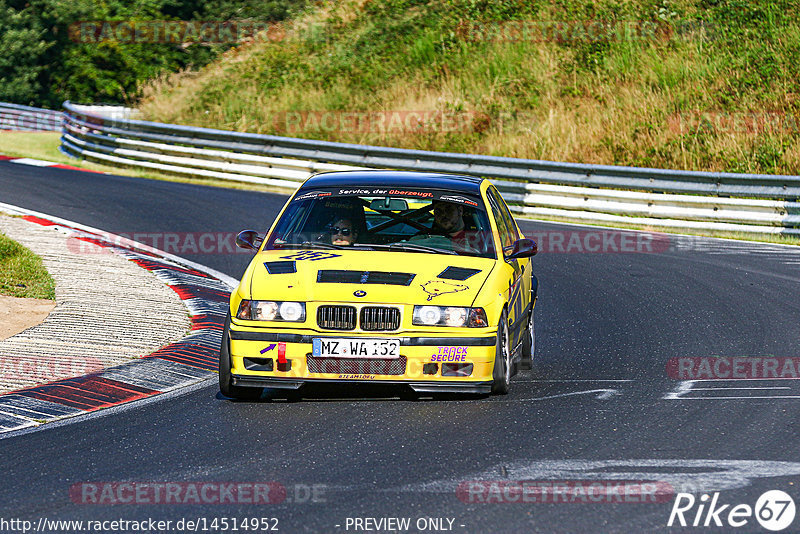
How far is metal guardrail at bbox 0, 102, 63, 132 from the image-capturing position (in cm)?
4203

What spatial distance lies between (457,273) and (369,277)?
65 cm

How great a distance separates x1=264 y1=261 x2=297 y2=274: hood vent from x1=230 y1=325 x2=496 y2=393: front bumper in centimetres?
56

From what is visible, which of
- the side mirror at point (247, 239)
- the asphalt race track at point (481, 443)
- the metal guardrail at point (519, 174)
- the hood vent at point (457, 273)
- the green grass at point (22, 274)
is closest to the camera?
the asphalt race track at point (481, 443)

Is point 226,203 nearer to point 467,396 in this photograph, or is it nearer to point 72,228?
point 72,228

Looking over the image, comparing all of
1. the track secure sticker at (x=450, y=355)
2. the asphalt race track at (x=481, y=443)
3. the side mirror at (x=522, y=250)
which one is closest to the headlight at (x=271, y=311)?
the asphalt race track at (x=481, y=443)

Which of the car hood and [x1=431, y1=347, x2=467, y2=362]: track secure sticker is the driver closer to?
the car hood

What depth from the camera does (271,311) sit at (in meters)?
7.52

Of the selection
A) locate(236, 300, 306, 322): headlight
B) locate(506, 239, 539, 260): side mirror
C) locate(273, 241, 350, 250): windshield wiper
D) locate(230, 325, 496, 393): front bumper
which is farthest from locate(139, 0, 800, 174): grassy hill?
locate(236, 300, 306, 322): headlight

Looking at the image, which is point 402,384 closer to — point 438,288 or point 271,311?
point 438,288

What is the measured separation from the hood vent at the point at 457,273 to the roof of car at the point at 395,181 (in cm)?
111

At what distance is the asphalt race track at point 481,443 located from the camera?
17.5 ft

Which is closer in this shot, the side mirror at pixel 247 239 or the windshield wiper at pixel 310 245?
the windshield wiper at pixel 310 245

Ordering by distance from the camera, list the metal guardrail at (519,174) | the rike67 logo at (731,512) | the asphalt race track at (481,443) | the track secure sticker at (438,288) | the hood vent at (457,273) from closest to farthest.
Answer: the rike67 logo at (731,512), the asphalt race track at (481,443), the track secure sticker at (438,288), the hood vent at (457,273), the metal guardrail at (519,174)

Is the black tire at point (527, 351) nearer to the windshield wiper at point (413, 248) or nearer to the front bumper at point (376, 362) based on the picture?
the windshield wiper at point (413, 248)
